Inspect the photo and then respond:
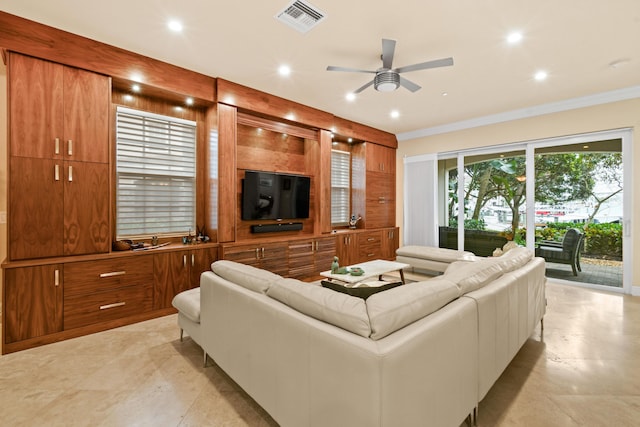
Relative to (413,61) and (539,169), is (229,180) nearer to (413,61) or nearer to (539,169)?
(413,61)

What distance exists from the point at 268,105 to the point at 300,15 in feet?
6.00

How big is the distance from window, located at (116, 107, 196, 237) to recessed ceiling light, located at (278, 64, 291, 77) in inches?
53.3

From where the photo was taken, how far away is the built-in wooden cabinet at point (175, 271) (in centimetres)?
323

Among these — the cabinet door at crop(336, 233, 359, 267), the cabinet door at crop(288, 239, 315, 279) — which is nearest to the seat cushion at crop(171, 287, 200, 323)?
the cabinet door at crop(288, 239, 315, 279)

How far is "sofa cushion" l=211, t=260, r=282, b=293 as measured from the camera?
5.63ft

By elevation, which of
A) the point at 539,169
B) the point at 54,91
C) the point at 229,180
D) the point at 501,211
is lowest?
the point at 501,211

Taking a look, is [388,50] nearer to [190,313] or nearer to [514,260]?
[514,260]

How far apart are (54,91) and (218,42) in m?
1.56

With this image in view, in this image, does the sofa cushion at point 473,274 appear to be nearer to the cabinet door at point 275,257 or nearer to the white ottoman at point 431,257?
the white ottoman at point 431,257

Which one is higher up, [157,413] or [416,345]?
[416,345]

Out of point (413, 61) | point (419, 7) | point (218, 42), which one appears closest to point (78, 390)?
point (218, 42)

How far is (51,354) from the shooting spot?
2434 mm

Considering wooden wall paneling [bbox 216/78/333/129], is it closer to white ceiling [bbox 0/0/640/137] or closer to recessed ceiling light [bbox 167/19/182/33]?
white ceiling [bbox 0/0/640/137]

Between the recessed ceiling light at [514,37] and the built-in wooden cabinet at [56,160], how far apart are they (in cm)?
396
